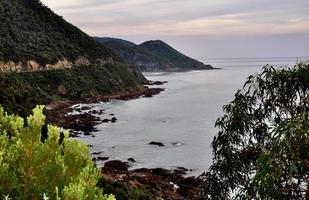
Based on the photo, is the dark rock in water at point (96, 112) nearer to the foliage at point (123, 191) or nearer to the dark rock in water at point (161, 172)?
the dark rock in water at point (161, 172)

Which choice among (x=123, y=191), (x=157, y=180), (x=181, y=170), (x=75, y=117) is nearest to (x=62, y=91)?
(x=75, y=117)

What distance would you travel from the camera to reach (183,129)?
181 ft

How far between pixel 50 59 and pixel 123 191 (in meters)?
68.0

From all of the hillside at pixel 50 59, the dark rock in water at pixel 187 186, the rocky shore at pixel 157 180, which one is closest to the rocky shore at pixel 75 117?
the hillside at pixel 50 59

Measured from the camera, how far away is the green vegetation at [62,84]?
54.7m

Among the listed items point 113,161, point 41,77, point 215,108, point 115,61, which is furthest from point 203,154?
point 115,61

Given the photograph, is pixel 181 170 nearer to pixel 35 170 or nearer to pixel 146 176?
pixel 146 176

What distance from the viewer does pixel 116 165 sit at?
3484 centimetres

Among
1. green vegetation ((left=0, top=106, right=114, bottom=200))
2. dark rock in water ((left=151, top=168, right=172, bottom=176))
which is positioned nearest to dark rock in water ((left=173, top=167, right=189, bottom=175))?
dark rock in water ((left=151, top=168, right=172, bottom=176))

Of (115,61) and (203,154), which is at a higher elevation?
(115,61)

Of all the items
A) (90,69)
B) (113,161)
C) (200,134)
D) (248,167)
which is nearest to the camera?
(248,167)

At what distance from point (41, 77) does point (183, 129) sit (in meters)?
36.7

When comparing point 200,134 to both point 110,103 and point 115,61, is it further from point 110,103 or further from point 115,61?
point 115,61

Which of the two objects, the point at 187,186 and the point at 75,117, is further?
the point at 75,117
